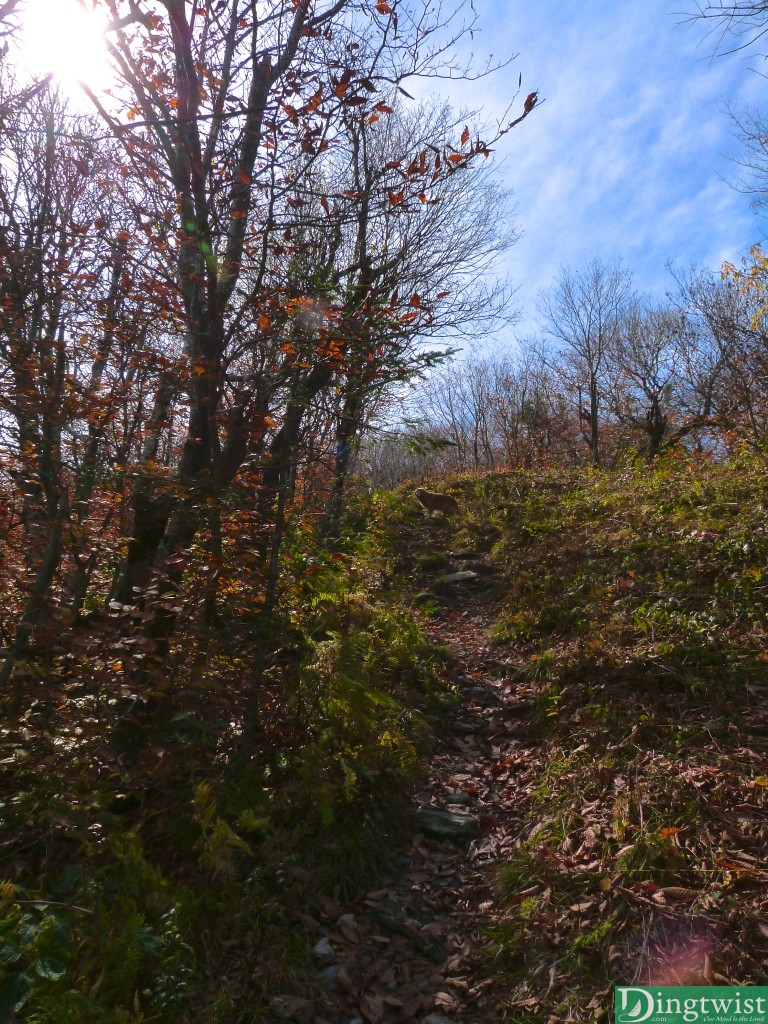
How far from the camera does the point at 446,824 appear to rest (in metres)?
4.17

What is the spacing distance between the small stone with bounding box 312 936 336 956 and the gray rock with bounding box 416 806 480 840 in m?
1.02

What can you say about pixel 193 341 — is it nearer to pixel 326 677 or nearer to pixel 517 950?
pixel 326 677

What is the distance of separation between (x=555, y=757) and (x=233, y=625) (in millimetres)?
2393

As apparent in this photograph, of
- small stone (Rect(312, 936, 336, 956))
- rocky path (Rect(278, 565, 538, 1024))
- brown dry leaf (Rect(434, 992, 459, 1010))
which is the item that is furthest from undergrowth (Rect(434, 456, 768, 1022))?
small stone (Rect(312, 936, 336, 956))

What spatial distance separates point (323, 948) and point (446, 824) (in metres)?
1.16

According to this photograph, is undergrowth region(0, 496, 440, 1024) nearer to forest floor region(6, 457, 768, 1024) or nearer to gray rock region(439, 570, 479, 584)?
forest floor region(6, 457, 768, 1024)

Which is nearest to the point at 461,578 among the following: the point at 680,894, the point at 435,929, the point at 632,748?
the point at 632,748

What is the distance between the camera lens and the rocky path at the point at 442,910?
9.88 ft

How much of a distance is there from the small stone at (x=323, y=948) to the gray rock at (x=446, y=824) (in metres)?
1.02

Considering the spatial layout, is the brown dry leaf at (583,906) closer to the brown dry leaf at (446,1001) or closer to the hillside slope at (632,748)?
the hillside slope at (632,748)

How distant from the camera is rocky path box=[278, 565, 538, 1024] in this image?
3.01 metres

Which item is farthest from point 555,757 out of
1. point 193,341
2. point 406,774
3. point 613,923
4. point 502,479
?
point 502,479

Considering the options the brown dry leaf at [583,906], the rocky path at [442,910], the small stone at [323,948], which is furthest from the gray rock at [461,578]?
the small stone at [323,948]

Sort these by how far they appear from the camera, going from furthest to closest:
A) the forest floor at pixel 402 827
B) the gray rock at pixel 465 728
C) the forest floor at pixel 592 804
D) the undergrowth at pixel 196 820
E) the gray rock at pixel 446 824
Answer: the gray rock at pixel 465 728
the gray rock at pixel 446 824
the forest floor at pixel 592 804
the forest floor at pixel 402 827
the undergrowth at pixel 196 820
